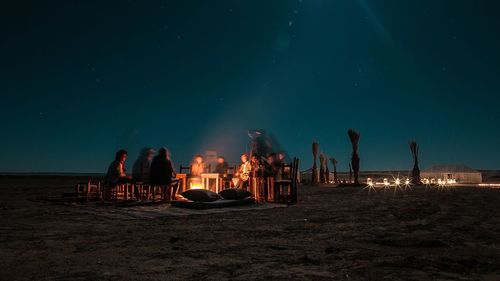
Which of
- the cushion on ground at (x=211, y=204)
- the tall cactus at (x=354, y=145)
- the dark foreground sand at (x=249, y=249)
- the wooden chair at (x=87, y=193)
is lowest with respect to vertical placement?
the dark foreground sand at (x=249, y=249)

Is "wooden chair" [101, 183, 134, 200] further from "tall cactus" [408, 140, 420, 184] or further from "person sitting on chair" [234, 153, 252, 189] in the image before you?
"tall cactus" [408, 140, 420, 184]

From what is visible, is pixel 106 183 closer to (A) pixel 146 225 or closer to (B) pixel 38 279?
(A) pixel 146 225

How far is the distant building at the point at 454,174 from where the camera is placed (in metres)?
44.8

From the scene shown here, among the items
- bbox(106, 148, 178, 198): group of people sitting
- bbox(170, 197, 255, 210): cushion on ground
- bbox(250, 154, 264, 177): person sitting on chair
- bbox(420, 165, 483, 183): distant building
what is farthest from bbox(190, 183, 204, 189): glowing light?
bbox(420, 165, 483, 183): distant building

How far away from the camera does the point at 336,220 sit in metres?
7.71

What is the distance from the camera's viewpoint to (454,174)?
148 ft

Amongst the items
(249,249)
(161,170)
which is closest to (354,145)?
(161,170)

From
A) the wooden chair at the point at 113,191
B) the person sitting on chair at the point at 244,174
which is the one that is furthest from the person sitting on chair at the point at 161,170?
the person sitting on chair at the point at 244,174

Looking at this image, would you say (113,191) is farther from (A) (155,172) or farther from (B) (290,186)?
(B) (290,186)

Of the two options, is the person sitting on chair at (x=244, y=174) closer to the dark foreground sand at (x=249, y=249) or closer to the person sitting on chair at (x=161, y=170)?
the person sitting on chair at (x=161, y=170)

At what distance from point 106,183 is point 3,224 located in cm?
470

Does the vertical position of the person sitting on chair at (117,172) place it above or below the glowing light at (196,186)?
above

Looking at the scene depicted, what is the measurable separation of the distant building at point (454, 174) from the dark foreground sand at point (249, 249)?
4061 cm

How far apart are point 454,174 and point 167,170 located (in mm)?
44331
